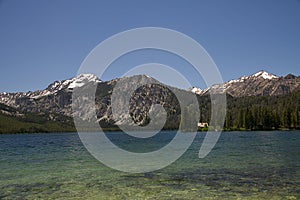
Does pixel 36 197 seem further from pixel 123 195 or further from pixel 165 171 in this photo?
pixel 165 171

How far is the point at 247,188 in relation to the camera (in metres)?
18.8

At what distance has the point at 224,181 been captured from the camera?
2136 centimetres

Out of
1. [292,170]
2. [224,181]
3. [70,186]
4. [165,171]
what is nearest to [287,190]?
[224,181]

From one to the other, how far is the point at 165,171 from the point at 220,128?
152833mm

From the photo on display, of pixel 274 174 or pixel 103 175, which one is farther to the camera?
pixel 103 175

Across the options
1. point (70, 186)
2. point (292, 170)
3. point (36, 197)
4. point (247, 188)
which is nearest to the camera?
point (36, 197)

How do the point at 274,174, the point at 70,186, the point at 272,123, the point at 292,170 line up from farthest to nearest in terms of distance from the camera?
the point at 272,123 → the point at 292,170 → the point at 274,174 → the point at 70,186

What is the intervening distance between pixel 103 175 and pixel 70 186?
5259 mm

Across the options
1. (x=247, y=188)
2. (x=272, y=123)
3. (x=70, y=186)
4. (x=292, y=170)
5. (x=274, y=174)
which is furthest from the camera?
(x=272, y=123)

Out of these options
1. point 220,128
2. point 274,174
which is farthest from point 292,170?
point 220,128

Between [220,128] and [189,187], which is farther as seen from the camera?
[220,128]

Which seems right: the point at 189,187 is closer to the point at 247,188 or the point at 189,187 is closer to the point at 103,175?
the point at 247,188

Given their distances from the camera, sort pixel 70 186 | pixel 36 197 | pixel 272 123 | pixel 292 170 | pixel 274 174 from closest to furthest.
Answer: pixel 36 197 → pixel 70 186 → pixel 274 174 → pixel 292 170 → pixel 272 123

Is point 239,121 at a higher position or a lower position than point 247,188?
higher
